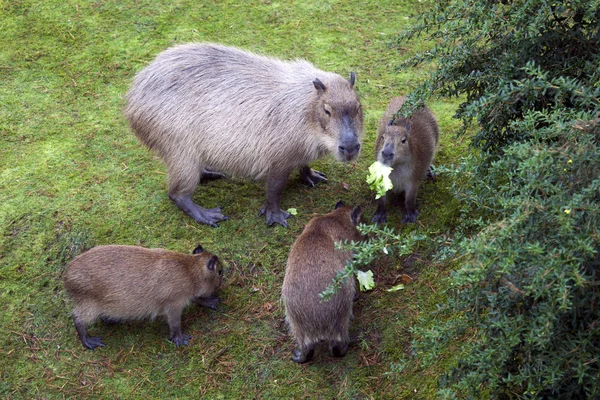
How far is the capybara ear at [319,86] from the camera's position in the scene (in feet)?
15.7

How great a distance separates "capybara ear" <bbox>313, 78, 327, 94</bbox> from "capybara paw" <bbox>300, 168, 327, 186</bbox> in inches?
30.9

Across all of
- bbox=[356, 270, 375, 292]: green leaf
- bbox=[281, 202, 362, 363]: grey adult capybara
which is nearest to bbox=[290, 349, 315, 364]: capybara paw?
bbox=[281, 202, 362, 363]: grey adult capybara

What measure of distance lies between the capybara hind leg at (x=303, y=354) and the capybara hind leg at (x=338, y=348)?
4.7 inches

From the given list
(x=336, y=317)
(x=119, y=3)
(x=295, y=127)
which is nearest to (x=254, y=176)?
(x=295, y=127)

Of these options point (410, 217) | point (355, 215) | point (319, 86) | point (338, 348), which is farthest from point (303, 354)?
point (319, 86)

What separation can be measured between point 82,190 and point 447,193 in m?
2.94

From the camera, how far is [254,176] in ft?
17.1

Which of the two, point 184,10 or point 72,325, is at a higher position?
point 184,10

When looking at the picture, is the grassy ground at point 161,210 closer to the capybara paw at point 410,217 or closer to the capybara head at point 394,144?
the capybara paw at point 410,217

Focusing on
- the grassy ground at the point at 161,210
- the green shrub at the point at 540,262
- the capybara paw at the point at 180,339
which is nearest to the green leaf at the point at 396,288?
the grassy ground at the point at 161,210

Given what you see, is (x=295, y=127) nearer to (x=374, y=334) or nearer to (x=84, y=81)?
(x=374, y=334)

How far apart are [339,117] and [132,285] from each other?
1.90 metres

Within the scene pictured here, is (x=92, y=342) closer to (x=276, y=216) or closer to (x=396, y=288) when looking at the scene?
(x=276, y=216)

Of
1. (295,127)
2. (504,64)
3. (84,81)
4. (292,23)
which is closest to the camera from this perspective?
(504,64)
